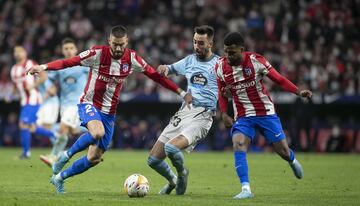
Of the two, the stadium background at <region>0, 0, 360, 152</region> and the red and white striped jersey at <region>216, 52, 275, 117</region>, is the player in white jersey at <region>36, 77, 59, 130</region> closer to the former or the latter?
the stadium background at <region>0, 0, 360, 152</region>

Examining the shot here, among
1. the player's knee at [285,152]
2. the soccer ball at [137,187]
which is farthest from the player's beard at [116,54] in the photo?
the player's knee at [285,152]

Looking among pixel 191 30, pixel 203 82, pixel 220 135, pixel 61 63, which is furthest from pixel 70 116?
pixel 191 30

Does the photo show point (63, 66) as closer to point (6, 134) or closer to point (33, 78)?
point (33, 78)

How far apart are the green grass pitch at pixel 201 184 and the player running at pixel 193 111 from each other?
1.18 ft

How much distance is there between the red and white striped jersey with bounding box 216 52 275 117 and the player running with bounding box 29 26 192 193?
64 cm

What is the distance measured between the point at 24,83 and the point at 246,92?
946cm

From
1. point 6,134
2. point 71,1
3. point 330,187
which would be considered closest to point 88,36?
point 71,1

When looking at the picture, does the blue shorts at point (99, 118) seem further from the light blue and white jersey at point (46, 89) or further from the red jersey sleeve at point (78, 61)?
the light blue and white jersey at point (46, 89)

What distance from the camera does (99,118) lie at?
1069cm

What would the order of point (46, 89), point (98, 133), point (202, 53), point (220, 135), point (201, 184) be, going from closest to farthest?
1. point (98, 133)
2. point (202, 53)
3. point (201, 184)
4. point (46, 89)
5. point (220, 135)

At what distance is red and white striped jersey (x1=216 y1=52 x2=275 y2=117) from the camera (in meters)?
10.8

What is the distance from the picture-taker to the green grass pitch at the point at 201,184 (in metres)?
9.83

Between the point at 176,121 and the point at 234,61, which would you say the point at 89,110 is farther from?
the point at 234,61

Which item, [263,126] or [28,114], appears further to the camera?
[28,114]
